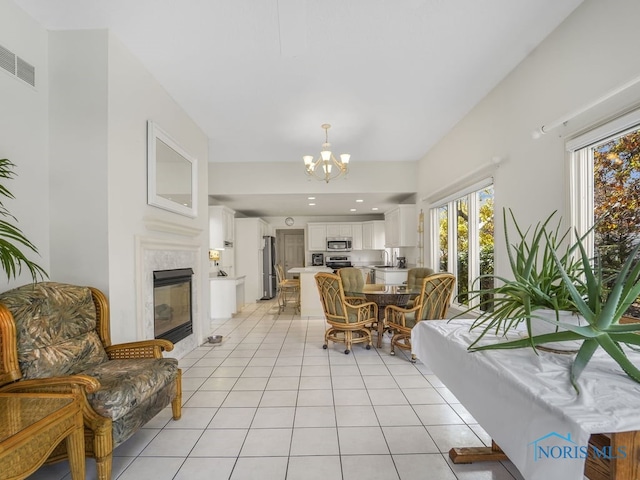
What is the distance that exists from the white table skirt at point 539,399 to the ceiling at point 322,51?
2222mm

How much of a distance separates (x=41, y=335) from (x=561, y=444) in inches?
93.7

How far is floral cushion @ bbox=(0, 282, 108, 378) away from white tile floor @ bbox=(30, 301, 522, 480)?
0.57 metres

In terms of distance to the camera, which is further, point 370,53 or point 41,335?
point 370,53

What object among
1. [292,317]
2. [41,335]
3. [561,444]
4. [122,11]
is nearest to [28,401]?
[41,335]

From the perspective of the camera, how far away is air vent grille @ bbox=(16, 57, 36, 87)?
212 centimetres

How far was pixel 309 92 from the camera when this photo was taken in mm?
3199

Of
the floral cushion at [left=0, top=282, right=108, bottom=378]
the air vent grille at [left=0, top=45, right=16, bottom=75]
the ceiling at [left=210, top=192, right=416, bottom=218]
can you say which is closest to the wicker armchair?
the floral cushion at [left=0, top=282, right=108, bottom=378]

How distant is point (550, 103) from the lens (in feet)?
7.76

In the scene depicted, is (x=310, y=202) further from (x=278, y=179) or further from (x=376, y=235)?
(x=376, y=235)

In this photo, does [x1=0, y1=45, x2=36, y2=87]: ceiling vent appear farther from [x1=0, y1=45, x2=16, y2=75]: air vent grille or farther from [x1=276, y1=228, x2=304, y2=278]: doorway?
[x1=276, y1=228, x2=304, y2=278]: doorway

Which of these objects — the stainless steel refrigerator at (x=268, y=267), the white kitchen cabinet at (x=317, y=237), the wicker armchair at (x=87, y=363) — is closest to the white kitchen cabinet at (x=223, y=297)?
the stainless steel refrigerator at (x=268, y=267)

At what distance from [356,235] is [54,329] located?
696cm

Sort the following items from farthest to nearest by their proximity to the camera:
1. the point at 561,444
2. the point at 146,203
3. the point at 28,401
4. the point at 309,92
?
the point at 309,92 < the point at 146,203 < the point at 28,401 < the point at 561,444

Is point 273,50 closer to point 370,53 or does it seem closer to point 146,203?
point 370,53
